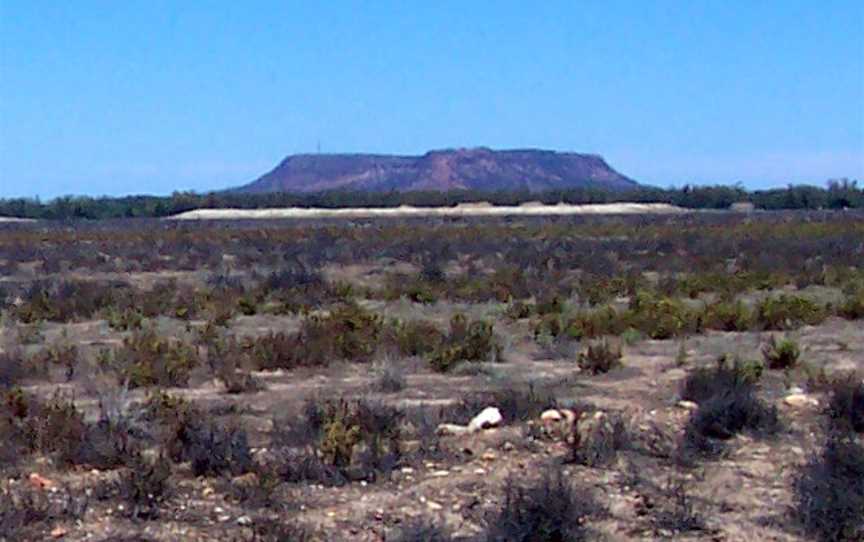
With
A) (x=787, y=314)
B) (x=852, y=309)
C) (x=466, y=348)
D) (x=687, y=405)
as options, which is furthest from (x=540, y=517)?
(x=852, y=309)

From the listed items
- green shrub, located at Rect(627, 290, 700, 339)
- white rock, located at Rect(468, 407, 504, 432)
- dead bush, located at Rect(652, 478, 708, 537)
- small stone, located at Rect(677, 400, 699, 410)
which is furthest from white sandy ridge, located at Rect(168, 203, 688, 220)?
dead bush, located at Rect(652, 478, 708, 537)

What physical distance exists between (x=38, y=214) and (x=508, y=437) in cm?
11222

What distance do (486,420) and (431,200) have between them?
10229 cm

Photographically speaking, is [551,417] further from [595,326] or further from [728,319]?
[728,319]

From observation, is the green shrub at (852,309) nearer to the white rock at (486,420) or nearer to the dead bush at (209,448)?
the white rock at (486,420)

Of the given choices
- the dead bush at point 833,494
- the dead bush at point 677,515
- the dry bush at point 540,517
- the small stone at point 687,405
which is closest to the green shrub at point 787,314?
the small stone at point 687,405

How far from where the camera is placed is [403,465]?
10.4 meters

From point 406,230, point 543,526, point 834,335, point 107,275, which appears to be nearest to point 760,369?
point 834,335

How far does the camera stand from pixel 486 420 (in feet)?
38.4

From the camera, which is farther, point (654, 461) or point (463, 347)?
point (463, 347)

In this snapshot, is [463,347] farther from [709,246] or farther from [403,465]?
[709,246]

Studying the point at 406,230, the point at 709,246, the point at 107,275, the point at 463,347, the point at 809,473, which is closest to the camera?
the point at 809,473

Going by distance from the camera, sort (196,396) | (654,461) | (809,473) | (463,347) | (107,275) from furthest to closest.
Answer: (107,275)
(463,347)
(196,396)
(654,461)
(809,473)

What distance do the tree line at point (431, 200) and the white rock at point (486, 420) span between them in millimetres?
100279
